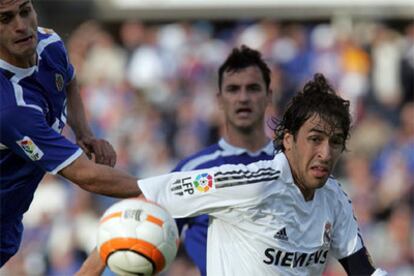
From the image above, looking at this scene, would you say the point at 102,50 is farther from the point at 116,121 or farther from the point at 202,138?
the point at 202,138

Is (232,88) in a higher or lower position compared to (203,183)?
lower

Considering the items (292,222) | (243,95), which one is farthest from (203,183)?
(243,95)

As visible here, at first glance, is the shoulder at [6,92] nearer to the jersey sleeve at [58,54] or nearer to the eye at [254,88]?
the jersey sleeve at [58,54]

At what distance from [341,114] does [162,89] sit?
922cm

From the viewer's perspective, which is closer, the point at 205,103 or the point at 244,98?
the point at 244,98

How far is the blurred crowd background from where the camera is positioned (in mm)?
12570

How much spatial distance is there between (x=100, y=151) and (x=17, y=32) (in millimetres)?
1046

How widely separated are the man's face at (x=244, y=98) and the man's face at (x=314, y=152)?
1.90m

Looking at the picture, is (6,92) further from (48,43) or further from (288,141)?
(288,141)

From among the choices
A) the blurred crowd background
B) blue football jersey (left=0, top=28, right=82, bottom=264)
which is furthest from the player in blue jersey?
the blurred crowd background

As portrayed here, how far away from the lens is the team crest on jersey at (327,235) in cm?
574

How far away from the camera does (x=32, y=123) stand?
18.9ft

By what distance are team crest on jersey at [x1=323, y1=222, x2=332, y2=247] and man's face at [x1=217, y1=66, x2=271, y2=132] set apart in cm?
188

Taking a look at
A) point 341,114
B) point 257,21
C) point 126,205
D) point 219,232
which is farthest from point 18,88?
point 257,21
